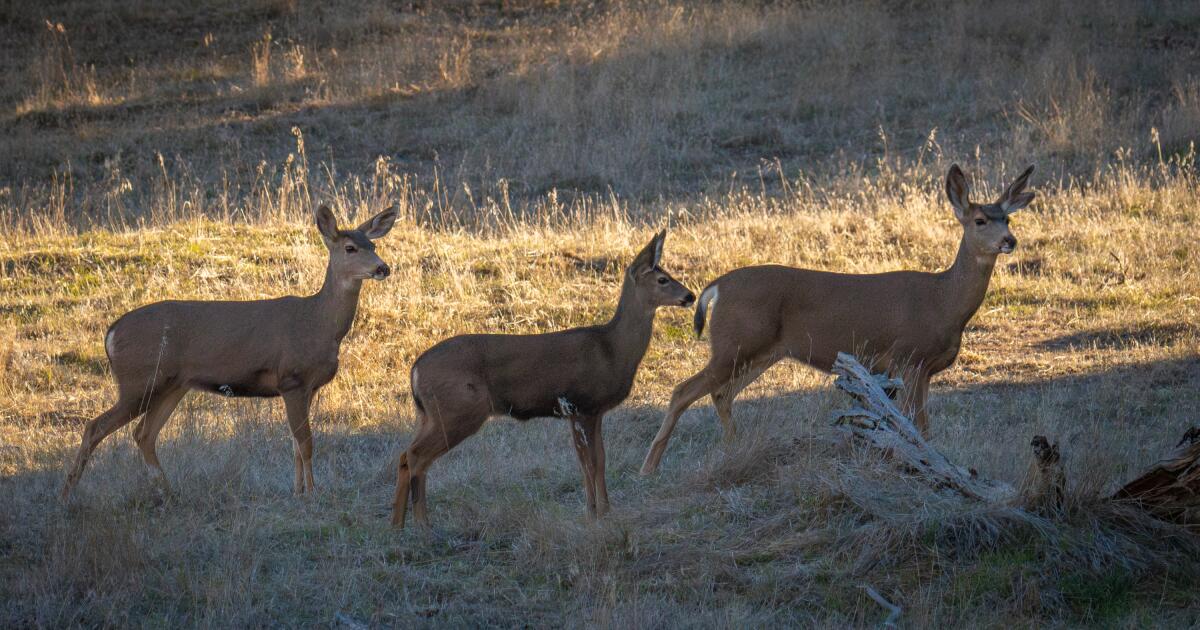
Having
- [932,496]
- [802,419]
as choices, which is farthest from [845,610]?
[802,419]

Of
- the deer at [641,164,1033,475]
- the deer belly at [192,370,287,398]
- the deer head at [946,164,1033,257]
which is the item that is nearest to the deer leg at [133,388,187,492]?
the deer belly at [192,370,287,398]

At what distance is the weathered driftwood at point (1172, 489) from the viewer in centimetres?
584

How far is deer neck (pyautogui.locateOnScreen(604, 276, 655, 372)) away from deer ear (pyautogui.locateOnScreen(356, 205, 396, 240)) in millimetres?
2093

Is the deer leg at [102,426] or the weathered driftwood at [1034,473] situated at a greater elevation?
the weathered driftwood at [1034,473]

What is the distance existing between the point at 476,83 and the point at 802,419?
43.7 ft

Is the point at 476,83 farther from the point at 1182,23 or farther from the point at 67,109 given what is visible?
the point at 1182,23

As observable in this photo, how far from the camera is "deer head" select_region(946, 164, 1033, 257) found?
866 cm

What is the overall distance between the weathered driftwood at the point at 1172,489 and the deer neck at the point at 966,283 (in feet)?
8.36

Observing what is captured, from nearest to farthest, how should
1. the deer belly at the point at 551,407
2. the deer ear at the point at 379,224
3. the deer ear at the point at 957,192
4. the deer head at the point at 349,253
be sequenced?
1. the deer belly at the point at 551,407
2. the deer head at the point at 349,253
3. the deer ear at the point at 379,224
4. the deer ear at the point at 957,192

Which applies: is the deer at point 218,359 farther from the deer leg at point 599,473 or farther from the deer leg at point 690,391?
the deer leg at point 690,391

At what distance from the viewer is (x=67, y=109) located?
65.0 feet

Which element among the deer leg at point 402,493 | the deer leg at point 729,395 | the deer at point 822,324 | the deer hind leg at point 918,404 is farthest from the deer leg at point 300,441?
the deer hind leg at point 918,404

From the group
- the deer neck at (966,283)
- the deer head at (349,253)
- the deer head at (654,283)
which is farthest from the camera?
the deer neck at (966,283)

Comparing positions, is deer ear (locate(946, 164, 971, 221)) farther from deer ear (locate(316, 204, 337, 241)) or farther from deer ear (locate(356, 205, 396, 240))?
deer ear (locate(316, 204, 337, 241))
